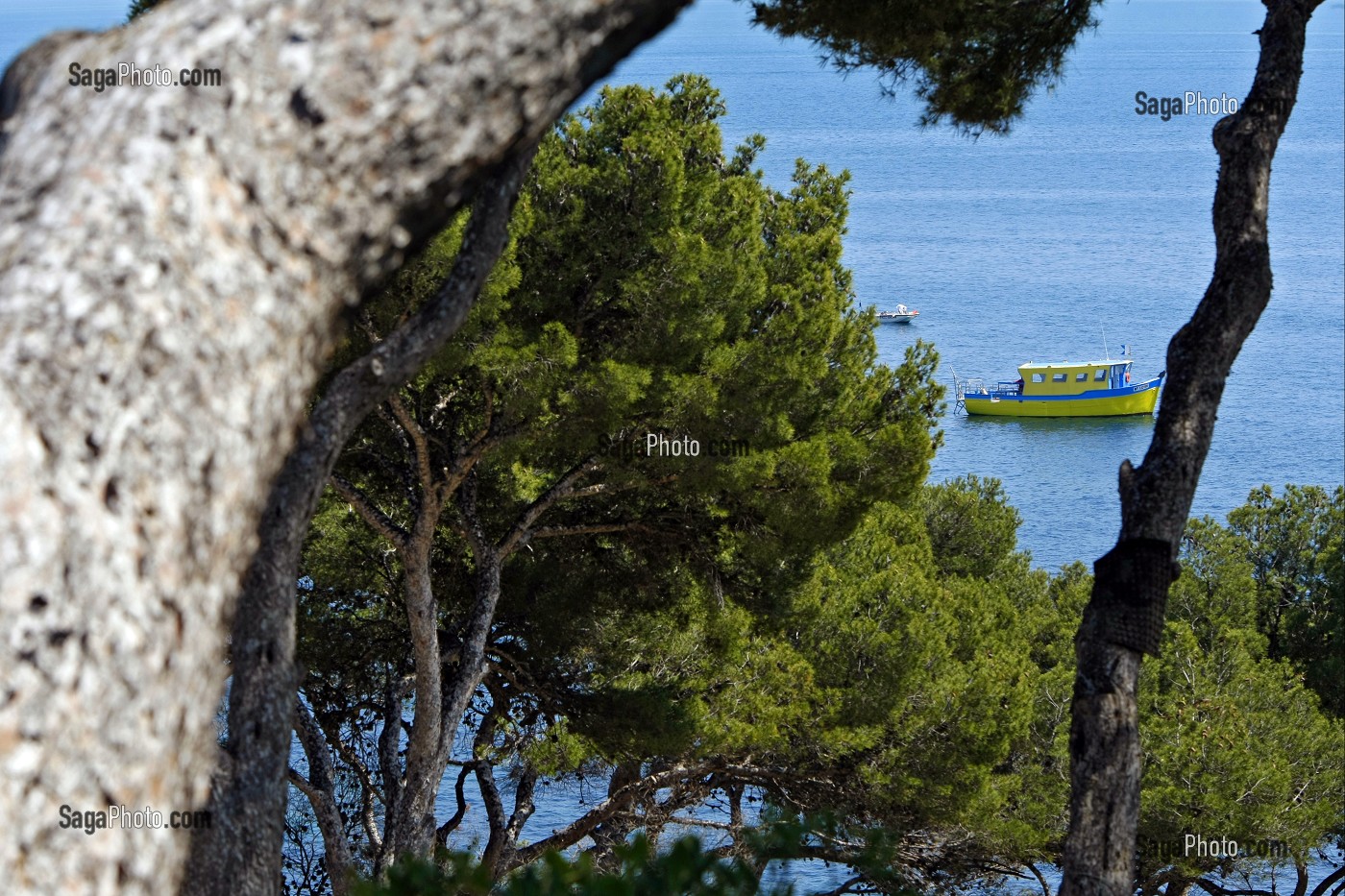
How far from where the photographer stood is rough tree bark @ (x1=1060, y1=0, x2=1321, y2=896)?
3.63 m

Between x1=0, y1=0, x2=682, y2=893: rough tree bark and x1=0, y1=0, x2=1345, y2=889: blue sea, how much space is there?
1396 centimetres

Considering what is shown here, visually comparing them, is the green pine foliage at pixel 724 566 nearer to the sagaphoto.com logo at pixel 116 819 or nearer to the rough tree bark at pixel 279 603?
the rough tree bark at pixel 279 603

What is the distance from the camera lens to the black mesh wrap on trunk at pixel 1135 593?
3.67 metres

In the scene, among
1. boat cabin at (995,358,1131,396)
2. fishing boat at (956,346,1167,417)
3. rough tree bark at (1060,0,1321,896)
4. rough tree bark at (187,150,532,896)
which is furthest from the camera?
fishing boat at (956,346,1167,417)

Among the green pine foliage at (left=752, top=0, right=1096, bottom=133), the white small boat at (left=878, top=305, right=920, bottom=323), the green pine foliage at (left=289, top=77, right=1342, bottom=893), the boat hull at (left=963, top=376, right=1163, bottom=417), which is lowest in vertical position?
the green pine foliage at (left=289, top=77, right=1342, bottom=893)

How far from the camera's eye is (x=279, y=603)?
9.25ft

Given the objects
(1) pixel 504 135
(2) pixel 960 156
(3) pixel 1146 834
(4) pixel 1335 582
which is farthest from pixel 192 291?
(2) pixel 960 156

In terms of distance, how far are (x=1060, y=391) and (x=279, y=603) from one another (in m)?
40.6

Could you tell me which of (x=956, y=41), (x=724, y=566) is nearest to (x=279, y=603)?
(x=956, y=41)

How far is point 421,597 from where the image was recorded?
319 inches

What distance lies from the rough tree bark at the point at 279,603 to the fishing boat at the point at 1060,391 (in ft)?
126

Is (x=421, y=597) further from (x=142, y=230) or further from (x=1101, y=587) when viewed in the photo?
(x=142, y=230)

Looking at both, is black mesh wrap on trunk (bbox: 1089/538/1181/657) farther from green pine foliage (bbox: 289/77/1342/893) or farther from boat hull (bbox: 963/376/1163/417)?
boat hull (bbox: 963/376/1163/417)

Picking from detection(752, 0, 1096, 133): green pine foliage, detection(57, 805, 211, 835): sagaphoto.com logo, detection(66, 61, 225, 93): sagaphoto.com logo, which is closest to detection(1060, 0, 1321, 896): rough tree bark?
detection(752, 0, 1096, 133): green pine foliage
